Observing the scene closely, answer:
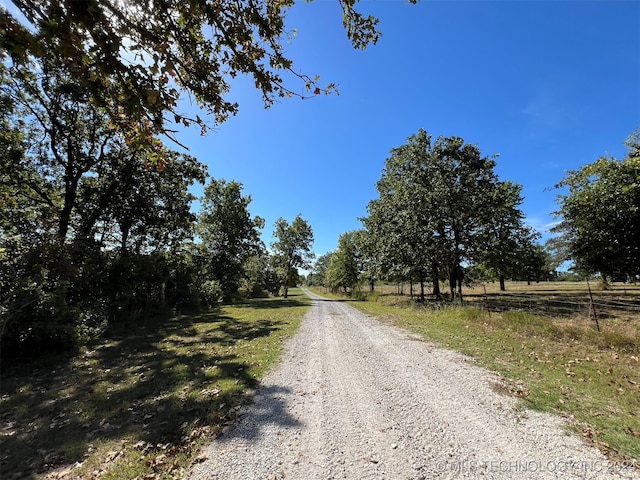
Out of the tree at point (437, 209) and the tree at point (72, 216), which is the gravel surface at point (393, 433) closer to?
the tree at point (72, 216)

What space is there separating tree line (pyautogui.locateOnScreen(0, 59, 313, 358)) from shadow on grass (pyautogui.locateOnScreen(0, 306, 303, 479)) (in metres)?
1.79

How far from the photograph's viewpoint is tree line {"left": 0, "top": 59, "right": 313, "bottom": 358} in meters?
7.87

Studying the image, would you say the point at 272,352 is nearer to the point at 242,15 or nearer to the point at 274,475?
the point at 274,475

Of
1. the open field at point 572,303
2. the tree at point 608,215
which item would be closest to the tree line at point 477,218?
the tree at point 608,215

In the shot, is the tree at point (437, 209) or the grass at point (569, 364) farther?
the tree at point (437, 209)


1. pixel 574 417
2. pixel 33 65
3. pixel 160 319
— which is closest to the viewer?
pixel 574 417

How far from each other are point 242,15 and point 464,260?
19280 millimetres

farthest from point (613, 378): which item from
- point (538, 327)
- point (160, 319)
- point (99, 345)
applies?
point (160, 319)

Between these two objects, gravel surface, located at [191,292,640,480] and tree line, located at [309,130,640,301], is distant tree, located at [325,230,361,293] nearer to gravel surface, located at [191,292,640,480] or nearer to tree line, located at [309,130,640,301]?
tree line, located at [309,130,640,301]

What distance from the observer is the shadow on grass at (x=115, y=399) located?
374 cm

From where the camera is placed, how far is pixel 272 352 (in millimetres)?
7648

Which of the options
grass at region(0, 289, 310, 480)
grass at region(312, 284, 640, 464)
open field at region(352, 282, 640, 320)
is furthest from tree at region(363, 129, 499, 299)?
grass at region(0, 289, 310, 480)

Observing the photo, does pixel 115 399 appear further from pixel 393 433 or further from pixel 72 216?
pixel 72 216

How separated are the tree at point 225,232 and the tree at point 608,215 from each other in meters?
25.3
